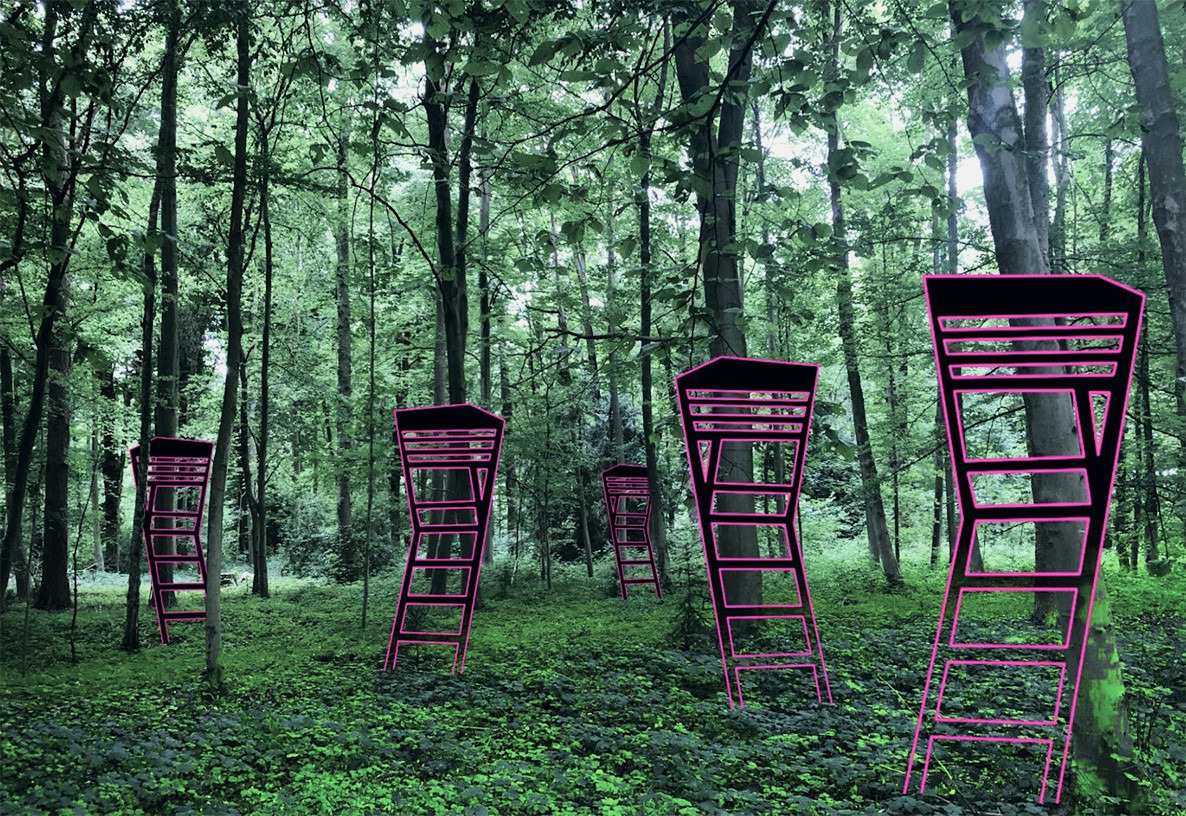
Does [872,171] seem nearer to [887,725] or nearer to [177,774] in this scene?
[887,725]

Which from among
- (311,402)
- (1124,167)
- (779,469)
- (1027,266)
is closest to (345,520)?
(311,402)

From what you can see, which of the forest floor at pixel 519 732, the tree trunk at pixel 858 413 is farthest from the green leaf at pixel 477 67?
the tree trunk at pixel 858 413

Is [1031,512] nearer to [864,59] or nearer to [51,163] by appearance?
[864,59]

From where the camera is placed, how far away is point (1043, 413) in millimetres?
4031

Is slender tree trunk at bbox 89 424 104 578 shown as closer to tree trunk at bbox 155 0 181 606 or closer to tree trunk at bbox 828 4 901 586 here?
tree trunk at bbox 155 0 181 606

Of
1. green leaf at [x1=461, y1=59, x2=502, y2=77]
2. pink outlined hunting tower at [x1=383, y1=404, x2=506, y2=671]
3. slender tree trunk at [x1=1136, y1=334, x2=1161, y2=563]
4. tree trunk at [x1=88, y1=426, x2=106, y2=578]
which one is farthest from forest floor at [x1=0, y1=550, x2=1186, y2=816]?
tree trunk at [x1=88, y1=426, x2=106, y2=578]

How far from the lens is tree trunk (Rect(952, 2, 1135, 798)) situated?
9.11 feet

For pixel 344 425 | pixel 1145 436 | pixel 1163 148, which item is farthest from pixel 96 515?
pixel 1145 436

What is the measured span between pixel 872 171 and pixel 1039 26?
43.8ft

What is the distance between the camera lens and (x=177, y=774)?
134 inches

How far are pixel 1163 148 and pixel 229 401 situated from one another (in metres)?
7.11

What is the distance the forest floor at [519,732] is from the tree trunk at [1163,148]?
2.78 m

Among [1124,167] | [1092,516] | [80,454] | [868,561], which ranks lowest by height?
[868,561]

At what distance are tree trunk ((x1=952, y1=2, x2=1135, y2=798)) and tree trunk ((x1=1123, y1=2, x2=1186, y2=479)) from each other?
4.49 feet
